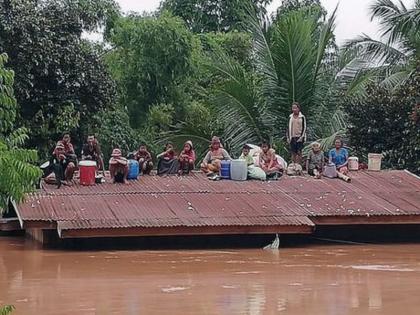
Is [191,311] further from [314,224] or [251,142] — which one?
[251,142]

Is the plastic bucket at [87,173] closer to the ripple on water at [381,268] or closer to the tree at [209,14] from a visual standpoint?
the ripple on water at [381,268]

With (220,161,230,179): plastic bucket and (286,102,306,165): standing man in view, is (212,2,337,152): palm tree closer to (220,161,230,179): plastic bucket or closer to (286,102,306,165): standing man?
(286,102,306,165): standing man

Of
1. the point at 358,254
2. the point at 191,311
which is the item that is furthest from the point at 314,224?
the point at 191,311

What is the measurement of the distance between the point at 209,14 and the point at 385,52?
11.4m

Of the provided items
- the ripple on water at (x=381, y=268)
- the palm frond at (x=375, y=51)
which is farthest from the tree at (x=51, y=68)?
the ripple on water at (x=381, y=268)

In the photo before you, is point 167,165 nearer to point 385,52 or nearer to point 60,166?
point 60,166

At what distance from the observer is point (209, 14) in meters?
30.9

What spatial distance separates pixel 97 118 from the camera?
717 inches

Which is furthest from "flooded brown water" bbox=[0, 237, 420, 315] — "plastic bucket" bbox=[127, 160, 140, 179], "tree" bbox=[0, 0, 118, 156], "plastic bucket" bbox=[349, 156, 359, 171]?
"tree" bbox=[0, 0, 118, 156]

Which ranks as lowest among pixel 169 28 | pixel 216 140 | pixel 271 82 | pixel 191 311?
pixel 191 311

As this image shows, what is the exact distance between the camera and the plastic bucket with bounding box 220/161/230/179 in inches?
600

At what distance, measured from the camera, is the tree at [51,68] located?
16094 millimetres

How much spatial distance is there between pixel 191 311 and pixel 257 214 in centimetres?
476

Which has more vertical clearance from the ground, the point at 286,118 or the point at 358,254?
the point at 286,118
